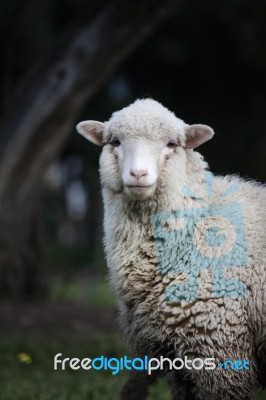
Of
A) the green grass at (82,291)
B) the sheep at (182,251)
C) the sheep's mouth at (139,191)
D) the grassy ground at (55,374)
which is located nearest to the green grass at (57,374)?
the grassy ground at (55,374)

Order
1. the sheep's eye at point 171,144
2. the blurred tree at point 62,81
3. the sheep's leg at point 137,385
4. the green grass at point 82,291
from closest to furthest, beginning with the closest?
the sheep's eye at point 171,144
the sheep's leg at point 137,385
the blurred tree at point 62,81
the green grass at point 82,291

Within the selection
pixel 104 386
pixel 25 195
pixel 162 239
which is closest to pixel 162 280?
pixel 162 239

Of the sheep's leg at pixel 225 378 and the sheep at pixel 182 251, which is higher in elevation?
the sheep at pixel 182 251

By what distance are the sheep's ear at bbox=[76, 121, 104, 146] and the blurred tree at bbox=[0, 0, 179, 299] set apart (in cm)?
396

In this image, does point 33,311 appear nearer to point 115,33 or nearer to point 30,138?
point 30,138

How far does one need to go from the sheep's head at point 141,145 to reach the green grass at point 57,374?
177 centimetres

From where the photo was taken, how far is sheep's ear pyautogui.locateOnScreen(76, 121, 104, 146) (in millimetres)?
4391

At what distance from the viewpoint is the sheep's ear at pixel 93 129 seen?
4.39 metres

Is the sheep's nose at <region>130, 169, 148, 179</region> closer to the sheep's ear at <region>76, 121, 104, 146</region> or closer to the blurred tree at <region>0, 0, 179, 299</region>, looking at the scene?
the sheep's ear at <region>76, 121, 104, 146</region>

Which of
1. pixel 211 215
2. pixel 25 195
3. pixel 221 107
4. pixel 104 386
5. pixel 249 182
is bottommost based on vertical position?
pixel 104 386

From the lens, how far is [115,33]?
26.7ft

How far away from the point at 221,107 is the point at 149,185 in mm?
11147

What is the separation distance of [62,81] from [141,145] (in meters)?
4.59

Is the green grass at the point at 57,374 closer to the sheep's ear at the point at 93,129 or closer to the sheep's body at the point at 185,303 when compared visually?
the sheep's body at the point at 185,303
